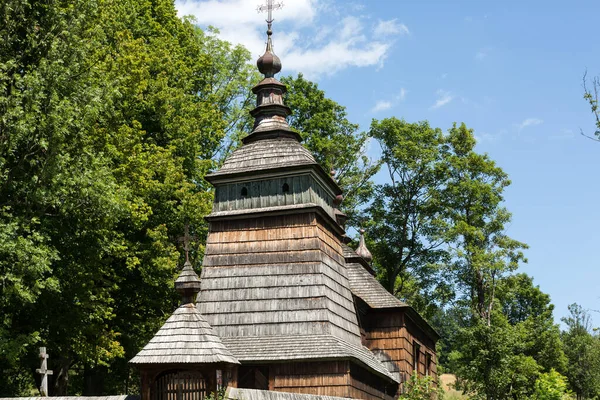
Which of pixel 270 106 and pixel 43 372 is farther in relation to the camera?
pixel 270 106

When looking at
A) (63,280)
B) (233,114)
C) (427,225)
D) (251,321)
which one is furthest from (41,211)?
(427,225)

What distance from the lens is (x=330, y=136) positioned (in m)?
42.2

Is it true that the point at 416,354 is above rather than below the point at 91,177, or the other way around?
below

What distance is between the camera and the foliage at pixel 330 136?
41281 mm

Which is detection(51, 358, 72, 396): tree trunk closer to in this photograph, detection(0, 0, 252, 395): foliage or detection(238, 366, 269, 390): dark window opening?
detection(0, 0, 252, 395): foliage

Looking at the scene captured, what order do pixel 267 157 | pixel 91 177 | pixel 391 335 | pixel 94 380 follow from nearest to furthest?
pixel 91 177, pixel 267 157, pixel 94 380, pixel 391 335

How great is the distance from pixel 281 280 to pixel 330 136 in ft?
72.1

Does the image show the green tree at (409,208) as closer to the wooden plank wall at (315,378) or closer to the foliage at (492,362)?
the foliage at (492,362)

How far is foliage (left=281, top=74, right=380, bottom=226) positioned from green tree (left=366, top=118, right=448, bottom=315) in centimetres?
116

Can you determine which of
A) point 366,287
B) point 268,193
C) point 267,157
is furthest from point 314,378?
point 366,287

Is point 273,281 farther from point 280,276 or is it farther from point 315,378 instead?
point 315,378

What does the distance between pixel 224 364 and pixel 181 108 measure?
17853 mm

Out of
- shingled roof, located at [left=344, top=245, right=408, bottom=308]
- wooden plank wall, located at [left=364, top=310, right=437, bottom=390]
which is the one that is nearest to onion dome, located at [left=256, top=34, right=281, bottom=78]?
shingled roof, located at [left=344, top=245, right=408, bottom=308]

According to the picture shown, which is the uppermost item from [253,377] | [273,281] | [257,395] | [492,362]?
[273,281]
